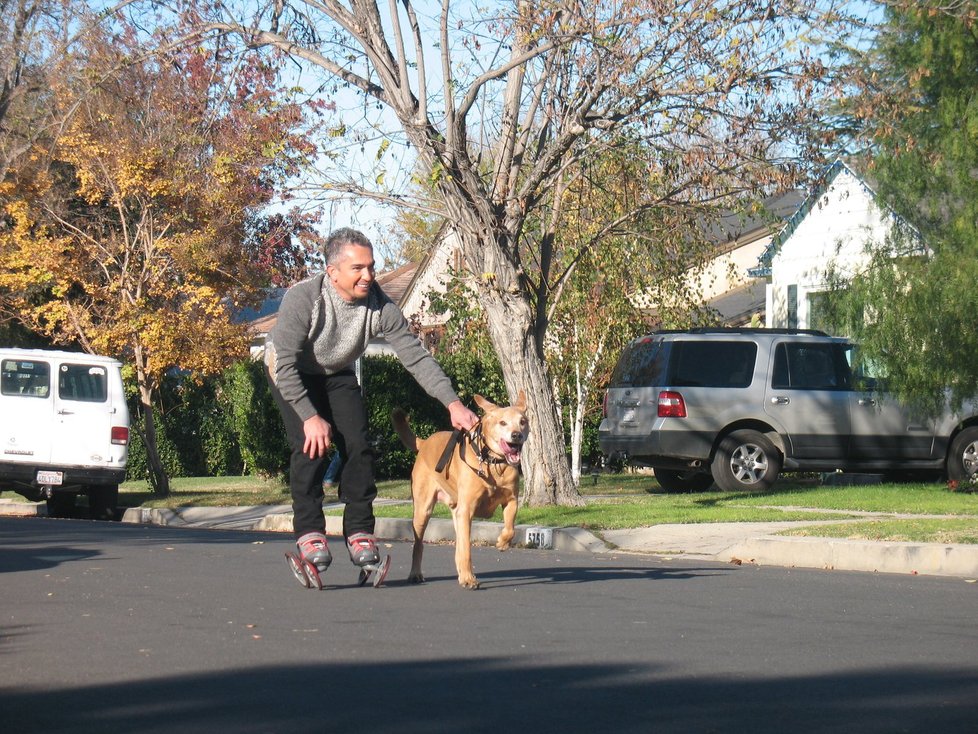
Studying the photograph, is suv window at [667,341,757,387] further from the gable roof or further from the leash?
the leash

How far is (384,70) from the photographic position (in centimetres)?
1454

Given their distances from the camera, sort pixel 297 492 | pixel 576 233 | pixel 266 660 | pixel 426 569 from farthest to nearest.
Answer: pixel 576 233 → pixel 426 569 → pixel 297 492 → pixel 266 660

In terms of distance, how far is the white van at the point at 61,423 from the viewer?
58.1 feet

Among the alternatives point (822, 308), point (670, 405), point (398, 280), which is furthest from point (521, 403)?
→ point (398, 280)

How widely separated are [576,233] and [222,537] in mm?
7666

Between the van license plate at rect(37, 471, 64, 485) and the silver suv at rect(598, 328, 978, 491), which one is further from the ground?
the silver suv at rect(598, 328, 978, 491)

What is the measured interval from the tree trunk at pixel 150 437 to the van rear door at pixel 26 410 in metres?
3.80

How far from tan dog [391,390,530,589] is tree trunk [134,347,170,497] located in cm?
1363

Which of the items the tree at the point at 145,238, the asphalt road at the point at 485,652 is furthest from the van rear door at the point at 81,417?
the asphalt road at the point at 485,652

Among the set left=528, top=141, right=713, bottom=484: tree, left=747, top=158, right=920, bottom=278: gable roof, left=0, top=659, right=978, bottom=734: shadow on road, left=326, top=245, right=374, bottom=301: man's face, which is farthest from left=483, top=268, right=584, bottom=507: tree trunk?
left=0, top=659, right=978, bottom=734: shadow on road

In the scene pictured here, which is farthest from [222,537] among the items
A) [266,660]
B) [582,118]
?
[266,660]

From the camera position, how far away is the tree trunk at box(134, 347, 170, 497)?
71.1ft

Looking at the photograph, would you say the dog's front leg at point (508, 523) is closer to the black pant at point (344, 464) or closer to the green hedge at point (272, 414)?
the black pant at point (344, 464)

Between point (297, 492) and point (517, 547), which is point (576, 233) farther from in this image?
point (297, 492)
